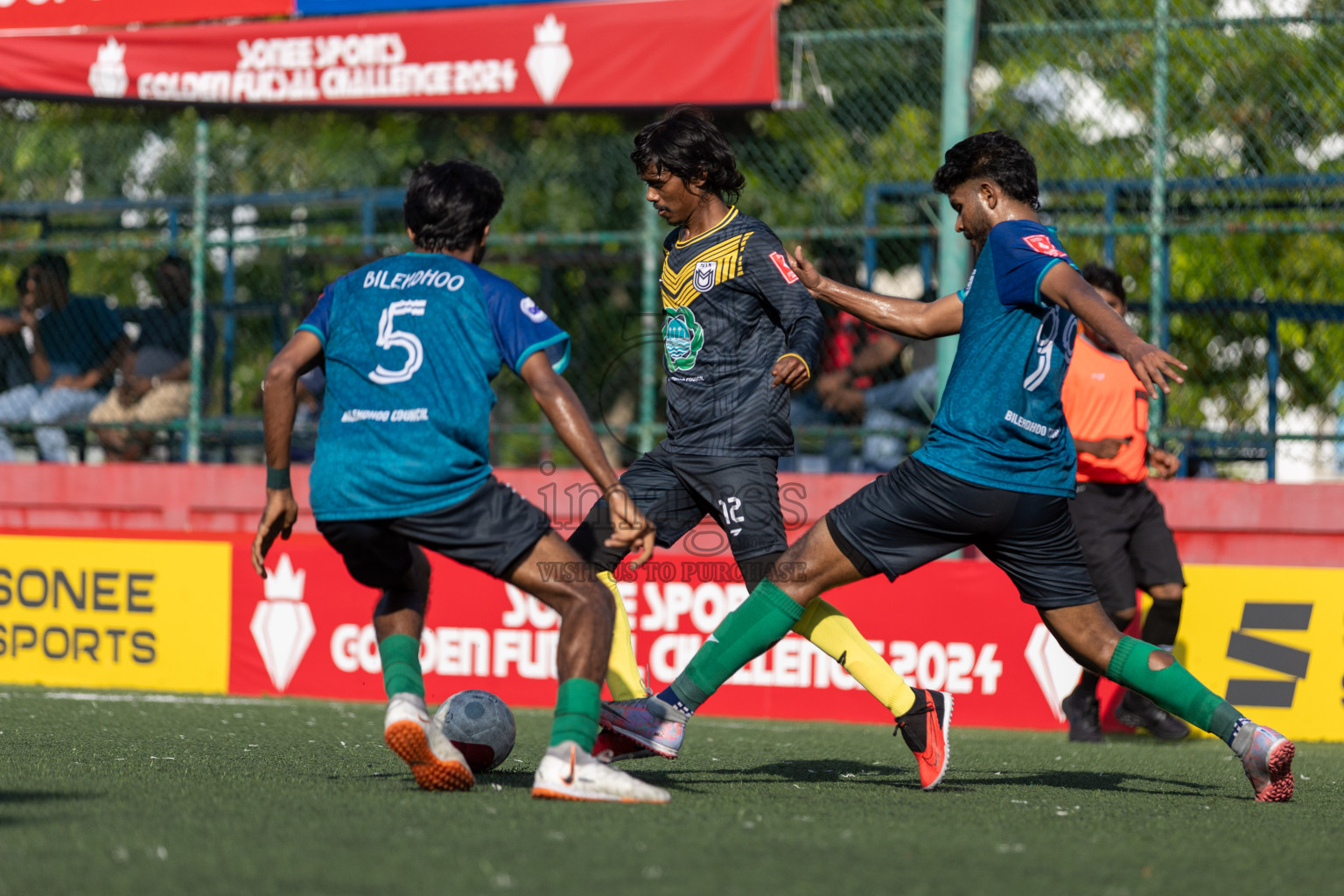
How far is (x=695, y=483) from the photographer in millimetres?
5391

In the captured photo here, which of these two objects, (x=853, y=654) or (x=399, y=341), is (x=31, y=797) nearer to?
(x=399, y=341)

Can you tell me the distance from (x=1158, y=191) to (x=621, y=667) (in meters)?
5.52

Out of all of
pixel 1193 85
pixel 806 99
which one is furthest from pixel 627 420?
pixel 1193 85

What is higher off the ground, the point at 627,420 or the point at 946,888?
the point at 627,420

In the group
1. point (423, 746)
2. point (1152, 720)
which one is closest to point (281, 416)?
point (423, 746)

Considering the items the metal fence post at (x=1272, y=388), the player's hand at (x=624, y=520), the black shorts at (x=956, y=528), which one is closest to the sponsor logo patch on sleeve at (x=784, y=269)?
the black shorts at (x=956, y=528)

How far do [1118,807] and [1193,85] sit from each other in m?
7.14

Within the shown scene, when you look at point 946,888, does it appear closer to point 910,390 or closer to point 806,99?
point 910,390

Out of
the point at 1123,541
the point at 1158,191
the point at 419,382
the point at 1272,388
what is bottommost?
the point at 1123,541

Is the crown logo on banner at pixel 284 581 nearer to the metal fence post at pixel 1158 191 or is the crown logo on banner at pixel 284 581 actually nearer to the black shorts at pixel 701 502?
the black shorts at pixel 701 502

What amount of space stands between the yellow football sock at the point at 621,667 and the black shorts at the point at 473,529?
0.94 m

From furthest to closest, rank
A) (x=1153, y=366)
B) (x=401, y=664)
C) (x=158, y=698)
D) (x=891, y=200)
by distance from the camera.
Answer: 1. (x=891, y=200)
2. (x=158, y=698)
3. (x=401, y=664)
4. (x=1153, y=366)

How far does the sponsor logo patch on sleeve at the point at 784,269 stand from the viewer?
5379 mm

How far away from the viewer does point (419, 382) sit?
4.40 meters
